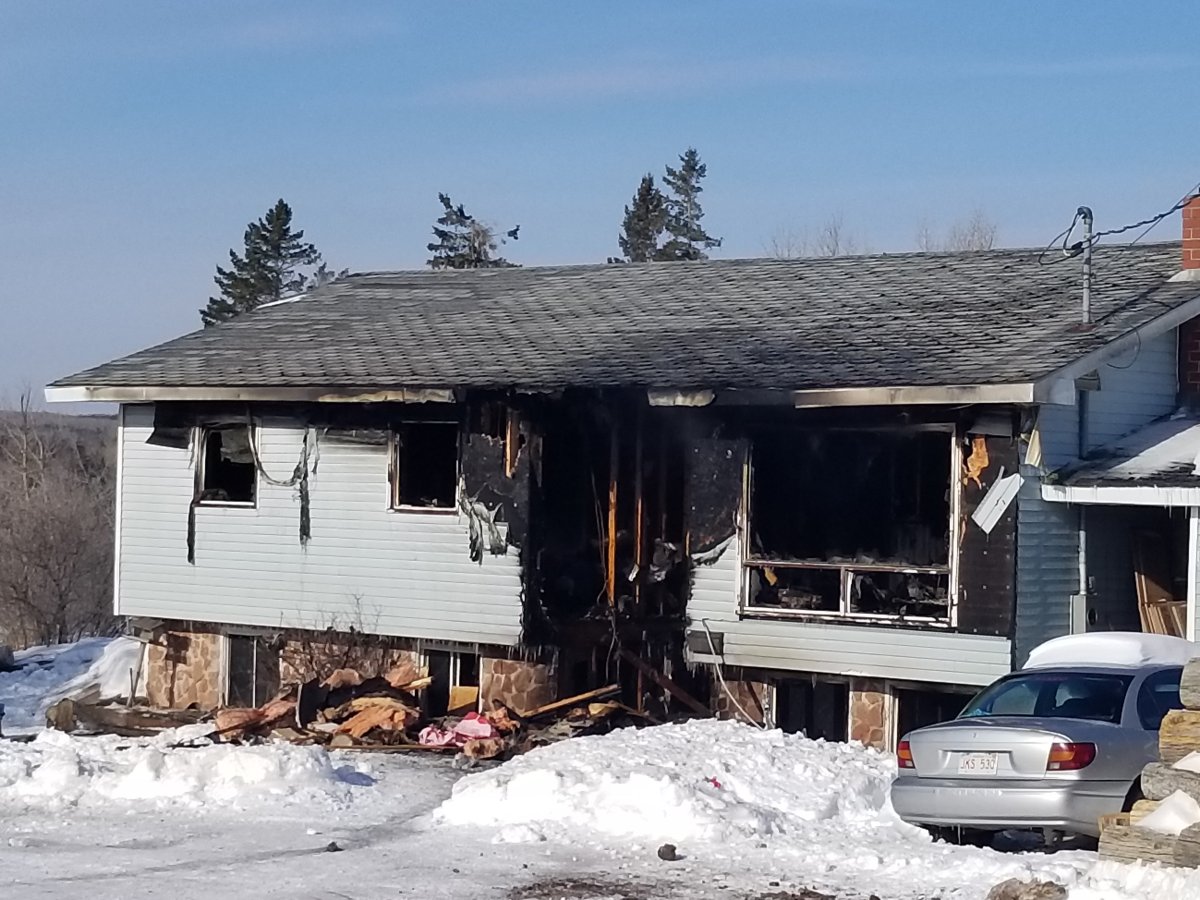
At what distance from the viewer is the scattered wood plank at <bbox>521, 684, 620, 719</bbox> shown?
18.2 m

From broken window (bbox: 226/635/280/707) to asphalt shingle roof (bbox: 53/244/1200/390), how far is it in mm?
3342

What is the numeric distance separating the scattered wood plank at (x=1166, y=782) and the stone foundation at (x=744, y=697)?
8.02 meters

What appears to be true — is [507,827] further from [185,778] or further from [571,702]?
[571,702]

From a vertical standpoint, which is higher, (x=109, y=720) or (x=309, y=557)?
(x=309, y=557)

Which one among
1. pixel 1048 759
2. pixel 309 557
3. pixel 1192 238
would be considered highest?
pixel 1192 238

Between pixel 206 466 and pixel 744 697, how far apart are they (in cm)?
746

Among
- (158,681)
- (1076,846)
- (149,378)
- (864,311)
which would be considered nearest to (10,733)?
(158,681)

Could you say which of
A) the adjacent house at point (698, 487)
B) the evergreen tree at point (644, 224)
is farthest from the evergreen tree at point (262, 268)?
the adjacent house at point (698, 487)

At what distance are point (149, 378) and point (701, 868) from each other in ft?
39.2

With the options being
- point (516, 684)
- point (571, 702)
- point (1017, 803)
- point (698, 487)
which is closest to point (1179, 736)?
point (1017, 803)

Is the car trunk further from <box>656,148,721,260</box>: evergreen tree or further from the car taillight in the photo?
<box>656,148,721,260</box>: evergreen tree

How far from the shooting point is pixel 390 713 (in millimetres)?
18094

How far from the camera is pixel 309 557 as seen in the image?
20.3 metres

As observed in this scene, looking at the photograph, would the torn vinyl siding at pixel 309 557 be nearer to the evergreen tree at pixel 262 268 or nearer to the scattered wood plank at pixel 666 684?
the scattered wood plank at pixel 666 684
